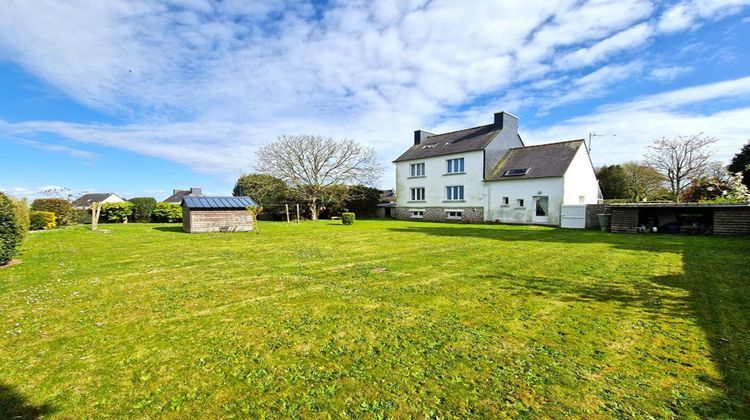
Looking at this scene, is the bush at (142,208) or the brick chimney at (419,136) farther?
the brick chimney at (419,136)

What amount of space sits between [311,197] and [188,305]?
87.9 ft

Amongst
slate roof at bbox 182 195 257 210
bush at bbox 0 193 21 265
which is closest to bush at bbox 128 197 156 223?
slate roof at bbox 182 195 257 210

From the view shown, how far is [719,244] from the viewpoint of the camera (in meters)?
11.5

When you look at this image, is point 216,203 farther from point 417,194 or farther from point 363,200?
point 363,200

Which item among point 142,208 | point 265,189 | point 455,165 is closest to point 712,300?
point 455,165

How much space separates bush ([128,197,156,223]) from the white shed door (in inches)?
1218

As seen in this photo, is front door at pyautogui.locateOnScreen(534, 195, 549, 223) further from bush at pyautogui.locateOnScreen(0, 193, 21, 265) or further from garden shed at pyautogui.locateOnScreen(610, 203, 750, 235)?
bush at pyautogui.locateOnScreen(0, 193, 21, 265)

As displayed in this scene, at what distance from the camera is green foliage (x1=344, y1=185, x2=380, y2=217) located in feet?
111

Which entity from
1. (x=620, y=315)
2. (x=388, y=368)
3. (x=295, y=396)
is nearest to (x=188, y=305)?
(x=295, y=396)

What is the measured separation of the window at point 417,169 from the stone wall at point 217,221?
16.9 meters

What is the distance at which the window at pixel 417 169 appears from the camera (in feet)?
99.8

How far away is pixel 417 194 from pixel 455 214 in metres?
4.70

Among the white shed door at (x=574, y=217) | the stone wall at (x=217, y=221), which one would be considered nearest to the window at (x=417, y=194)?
the white shed door at (x=574, y=217)

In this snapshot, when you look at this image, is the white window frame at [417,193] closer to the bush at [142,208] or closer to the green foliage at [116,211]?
the bush at [142,208]
